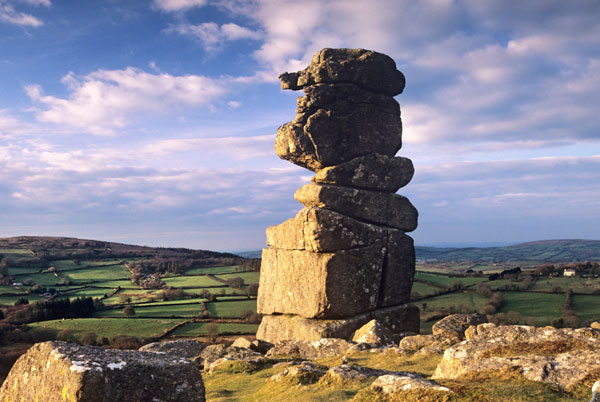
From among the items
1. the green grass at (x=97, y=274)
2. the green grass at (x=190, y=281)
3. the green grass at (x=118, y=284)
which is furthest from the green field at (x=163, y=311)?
the green grass at (x=97, y=274)

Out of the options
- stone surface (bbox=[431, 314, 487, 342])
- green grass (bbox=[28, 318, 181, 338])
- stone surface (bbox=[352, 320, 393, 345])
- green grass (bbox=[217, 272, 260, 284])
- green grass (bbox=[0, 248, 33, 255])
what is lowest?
green grass (bbox=[28, 318, 181, 338])

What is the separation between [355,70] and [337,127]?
341 cm

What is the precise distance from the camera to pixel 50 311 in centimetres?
4578

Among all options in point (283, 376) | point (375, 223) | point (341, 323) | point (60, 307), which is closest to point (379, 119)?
point (375, 223)

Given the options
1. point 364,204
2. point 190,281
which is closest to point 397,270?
point 364,204

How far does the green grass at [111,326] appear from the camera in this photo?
3881 cm

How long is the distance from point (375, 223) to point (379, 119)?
587cm

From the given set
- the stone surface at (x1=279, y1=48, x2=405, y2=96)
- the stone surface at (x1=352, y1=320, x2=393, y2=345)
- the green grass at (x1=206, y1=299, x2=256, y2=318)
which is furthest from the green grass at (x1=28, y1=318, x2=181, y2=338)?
the stone surface at (x1=279, y1=48, x2=405, y2=96)

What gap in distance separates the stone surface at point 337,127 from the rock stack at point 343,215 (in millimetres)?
56

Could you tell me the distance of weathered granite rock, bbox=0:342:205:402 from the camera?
22.8ft

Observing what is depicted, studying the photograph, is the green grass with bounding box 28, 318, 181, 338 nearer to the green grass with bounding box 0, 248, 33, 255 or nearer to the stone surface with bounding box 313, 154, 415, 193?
the stone surface with bounding box 313, 154, 415, 193

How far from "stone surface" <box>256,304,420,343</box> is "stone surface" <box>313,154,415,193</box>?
683 cm

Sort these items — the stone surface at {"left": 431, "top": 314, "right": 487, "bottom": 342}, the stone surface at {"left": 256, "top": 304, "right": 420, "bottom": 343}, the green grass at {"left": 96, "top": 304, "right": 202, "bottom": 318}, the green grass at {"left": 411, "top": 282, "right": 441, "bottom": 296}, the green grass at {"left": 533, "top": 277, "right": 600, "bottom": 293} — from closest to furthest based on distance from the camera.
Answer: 1. the stone surface at {"left": 431, "top": 314, "right": 487, "bottom": 342}
2. the stone surface at {"left": 256, "top": 304, "right": 420, "bottom": 343}
3. the green grass at {"left": 96, "top": 304, "right": 202, "bottom": 318}
4. the green grass at {"left": 533, "top": 277, "right": 600, "bottom": 293}
5. the green grass at {"left": 411, "top": 282, "right": 441, "bottom": 296}

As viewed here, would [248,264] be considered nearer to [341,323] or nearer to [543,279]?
[543,279]
